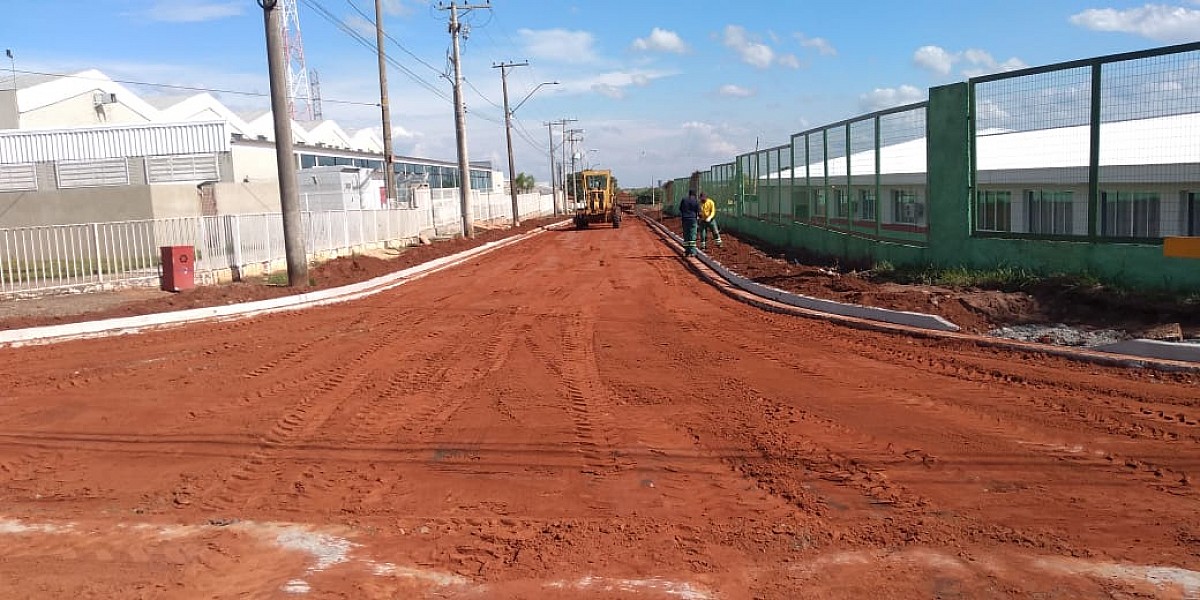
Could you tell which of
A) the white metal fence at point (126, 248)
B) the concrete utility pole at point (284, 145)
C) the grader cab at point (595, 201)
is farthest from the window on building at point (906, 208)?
the grader cab at point (595, 201)

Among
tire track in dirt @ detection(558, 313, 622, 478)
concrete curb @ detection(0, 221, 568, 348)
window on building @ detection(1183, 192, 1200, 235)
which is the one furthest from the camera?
concrete curb @ detection(0, 221, 568, 348)

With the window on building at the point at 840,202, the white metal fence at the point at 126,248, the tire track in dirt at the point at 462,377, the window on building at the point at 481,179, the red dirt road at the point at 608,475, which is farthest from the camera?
the window on building at the point at 481,179

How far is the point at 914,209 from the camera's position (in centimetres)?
1423

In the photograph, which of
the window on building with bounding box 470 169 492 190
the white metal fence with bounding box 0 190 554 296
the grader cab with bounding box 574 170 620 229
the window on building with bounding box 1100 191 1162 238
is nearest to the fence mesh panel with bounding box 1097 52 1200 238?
the window on building with bounding box 1100 191 1162 238

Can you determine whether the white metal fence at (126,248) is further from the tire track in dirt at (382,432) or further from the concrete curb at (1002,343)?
the concrete curb at (1002,343)

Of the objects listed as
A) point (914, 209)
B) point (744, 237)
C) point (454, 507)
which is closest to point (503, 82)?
point (744, 237)

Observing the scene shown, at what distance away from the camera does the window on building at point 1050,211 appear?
430 inches

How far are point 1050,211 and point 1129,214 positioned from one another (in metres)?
1.15

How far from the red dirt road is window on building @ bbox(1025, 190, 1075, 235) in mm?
2991

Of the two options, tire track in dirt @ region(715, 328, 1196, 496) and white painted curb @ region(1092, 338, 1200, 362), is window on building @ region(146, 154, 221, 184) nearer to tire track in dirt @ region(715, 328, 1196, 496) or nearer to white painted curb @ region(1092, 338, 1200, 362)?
tire track in dirt @ region(715, 328, 1196, 496)

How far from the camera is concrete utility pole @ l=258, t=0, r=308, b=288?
57.4 ft

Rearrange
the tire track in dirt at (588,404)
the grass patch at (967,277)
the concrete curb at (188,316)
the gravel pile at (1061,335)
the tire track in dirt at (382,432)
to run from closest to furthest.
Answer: the tire track in dirt at (382,432), the tire track in dirt at (588,404), the gravel pile at (1061,335), the grass patch at (967,277), the concrete curb at (188,316)

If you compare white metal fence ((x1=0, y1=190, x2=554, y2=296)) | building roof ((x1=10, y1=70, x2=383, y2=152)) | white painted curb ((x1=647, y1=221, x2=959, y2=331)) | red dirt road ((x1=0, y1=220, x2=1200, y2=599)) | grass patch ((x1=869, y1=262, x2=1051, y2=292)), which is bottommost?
red dirt road ((x1=0, y1=220, x2=1200, y2=599))

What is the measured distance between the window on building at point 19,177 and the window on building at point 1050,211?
33.3m
